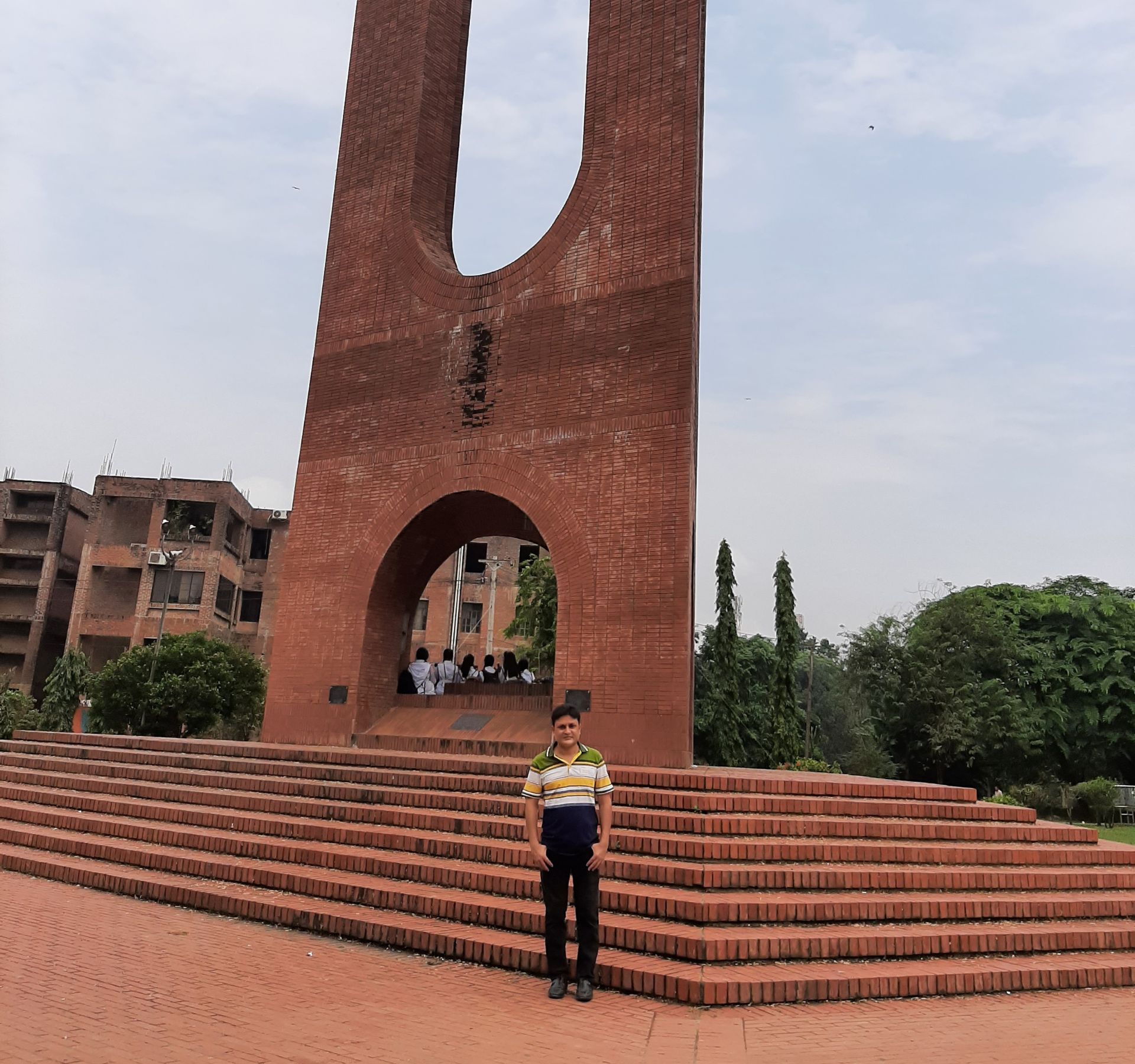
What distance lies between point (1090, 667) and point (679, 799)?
29.9 metres

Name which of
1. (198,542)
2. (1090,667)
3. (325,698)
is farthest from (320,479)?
(1090,667)

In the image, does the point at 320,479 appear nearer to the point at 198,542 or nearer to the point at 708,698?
the point at 708,698

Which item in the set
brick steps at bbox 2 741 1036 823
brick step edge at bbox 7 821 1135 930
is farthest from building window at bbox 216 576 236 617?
brick step edge at bbox 7 821 1135 930

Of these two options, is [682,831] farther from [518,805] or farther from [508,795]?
[508,795]

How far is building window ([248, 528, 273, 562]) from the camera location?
3831cm

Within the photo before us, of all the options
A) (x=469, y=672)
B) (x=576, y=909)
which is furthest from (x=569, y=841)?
(x=469, y=672)

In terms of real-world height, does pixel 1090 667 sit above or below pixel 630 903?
above

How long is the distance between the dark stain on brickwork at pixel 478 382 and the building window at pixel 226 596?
2801 cm

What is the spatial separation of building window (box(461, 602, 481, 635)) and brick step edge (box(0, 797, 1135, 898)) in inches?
1104

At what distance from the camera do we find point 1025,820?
7.03 meters

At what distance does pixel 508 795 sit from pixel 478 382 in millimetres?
5334

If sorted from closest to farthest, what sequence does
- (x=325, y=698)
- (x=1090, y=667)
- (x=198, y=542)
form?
(x=325, y=698), (x=1090, y=667), (x=198, y=542)

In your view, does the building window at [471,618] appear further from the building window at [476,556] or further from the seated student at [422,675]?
the seated student at [422,675]

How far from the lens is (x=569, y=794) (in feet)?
13.2
